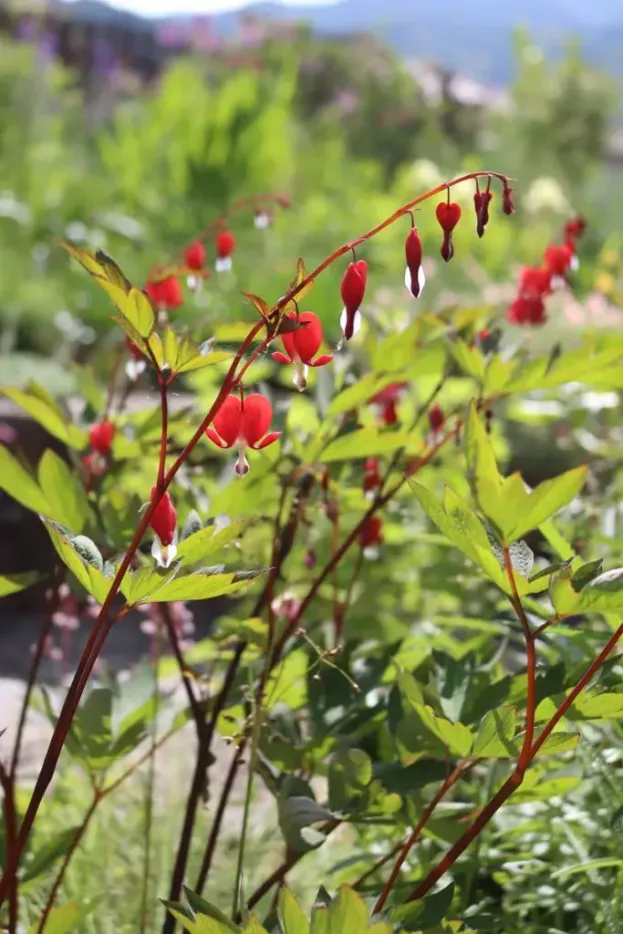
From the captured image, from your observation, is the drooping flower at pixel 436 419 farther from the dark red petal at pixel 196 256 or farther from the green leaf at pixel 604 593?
the green leaf at pixel 604 593

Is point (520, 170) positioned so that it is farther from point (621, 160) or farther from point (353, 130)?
point (621, 160)

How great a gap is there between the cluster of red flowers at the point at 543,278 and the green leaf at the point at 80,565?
29.1 inches

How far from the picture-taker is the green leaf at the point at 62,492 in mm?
842

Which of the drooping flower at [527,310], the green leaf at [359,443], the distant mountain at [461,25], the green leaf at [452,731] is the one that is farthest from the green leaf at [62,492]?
the distant mountain at [461,25]

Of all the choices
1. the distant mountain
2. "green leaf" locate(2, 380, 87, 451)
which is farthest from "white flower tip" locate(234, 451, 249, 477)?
the distant mountain

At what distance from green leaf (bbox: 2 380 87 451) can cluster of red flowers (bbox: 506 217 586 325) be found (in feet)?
1.76

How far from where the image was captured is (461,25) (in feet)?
262

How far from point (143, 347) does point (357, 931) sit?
0.37 metres

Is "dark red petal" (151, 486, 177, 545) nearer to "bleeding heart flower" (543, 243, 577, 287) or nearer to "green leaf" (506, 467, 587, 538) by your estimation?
"green leaf" (506, 467, 587, 538)

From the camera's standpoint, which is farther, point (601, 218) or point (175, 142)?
point (601, 218)

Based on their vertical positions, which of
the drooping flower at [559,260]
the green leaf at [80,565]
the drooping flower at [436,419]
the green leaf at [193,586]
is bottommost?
the green leaf at [193,586]

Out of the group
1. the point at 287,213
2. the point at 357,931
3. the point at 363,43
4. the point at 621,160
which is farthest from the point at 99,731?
the point at 621,160

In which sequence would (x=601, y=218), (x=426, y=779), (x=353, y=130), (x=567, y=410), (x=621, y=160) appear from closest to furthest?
(x=426, y=779), (x=567, y=410), (x=601, y=218), (x=353, y=130), (x=621, y=160)

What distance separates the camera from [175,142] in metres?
5.46
